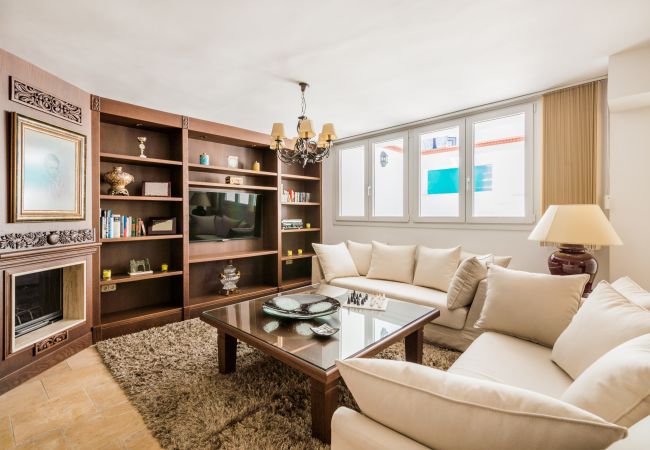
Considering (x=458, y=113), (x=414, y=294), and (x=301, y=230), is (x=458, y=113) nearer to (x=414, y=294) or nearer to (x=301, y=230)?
Answer: (x=414, y=294)

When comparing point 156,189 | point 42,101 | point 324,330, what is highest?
point 42,101

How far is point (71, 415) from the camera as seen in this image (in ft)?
6.32

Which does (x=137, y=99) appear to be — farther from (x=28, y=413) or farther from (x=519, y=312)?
(x=519, y=312)

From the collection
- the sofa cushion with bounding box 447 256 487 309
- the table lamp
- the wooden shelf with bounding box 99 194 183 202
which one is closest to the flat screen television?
the wooden shelf with bounding box 99 194 183 202

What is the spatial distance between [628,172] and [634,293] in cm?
147

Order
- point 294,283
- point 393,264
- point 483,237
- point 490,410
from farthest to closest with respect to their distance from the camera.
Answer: point 294,283 < point 393,264 < point 483,237 < point 490,410

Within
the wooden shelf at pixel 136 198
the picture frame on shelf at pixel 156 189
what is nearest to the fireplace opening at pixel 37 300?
the wooden shelf at pixel 136 198

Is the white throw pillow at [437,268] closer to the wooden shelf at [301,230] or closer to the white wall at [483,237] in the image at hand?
the white wall at [483,237]

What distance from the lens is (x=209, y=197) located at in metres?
4.13

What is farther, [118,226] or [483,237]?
[483,237]

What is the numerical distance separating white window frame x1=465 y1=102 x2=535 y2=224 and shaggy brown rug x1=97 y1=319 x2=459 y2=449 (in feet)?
5.30

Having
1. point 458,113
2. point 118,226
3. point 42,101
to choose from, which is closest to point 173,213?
point 118,226

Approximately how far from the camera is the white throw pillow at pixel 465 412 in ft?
2.02

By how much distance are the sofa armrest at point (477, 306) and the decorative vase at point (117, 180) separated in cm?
360
